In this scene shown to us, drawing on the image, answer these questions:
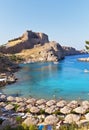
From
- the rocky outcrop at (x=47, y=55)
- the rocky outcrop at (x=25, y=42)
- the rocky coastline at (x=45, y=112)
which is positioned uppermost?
the rocky outcrop at (x=25, y=42)

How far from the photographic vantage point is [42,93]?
127 feet

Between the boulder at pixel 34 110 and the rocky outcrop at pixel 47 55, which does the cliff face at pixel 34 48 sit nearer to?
the rocky outcrop at pixel 47 55

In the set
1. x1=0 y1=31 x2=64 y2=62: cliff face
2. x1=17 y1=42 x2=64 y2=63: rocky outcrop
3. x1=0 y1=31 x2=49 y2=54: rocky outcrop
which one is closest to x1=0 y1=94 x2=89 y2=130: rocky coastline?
x1=17 y1=42 x2=64 y2=63: rocky outcrop

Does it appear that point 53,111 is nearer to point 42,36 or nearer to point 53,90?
point 53,90

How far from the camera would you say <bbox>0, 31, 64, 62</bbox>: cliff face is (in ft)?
419

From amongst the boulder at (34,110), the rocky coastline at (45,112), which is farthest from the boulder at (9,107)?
the boulder at (34,110)

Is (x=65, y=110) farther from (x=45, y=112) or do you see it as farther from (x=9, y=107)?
(x=9, y=107)

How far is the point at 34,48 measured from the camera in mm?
157875

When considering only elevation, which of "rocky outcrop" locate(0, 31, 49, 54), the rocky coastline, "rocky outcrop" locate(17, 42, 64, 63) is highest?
"rocky outcrop" locate(0, 31, 49, 54)

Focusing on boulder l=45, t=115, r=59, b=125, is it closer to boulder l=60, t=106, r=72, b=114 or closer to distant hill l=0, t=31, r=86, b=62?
boulder l=60, t=106, r=72, b=114

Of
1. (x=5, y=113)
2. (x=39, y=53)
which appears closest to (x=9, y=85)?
(x=5, y=113)

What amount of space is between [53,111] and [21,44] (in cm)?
14433

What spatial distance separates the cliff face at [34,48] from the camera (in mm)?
127700

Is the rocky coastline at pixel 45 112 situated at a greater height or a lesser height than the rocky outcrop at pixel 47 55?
lesser
